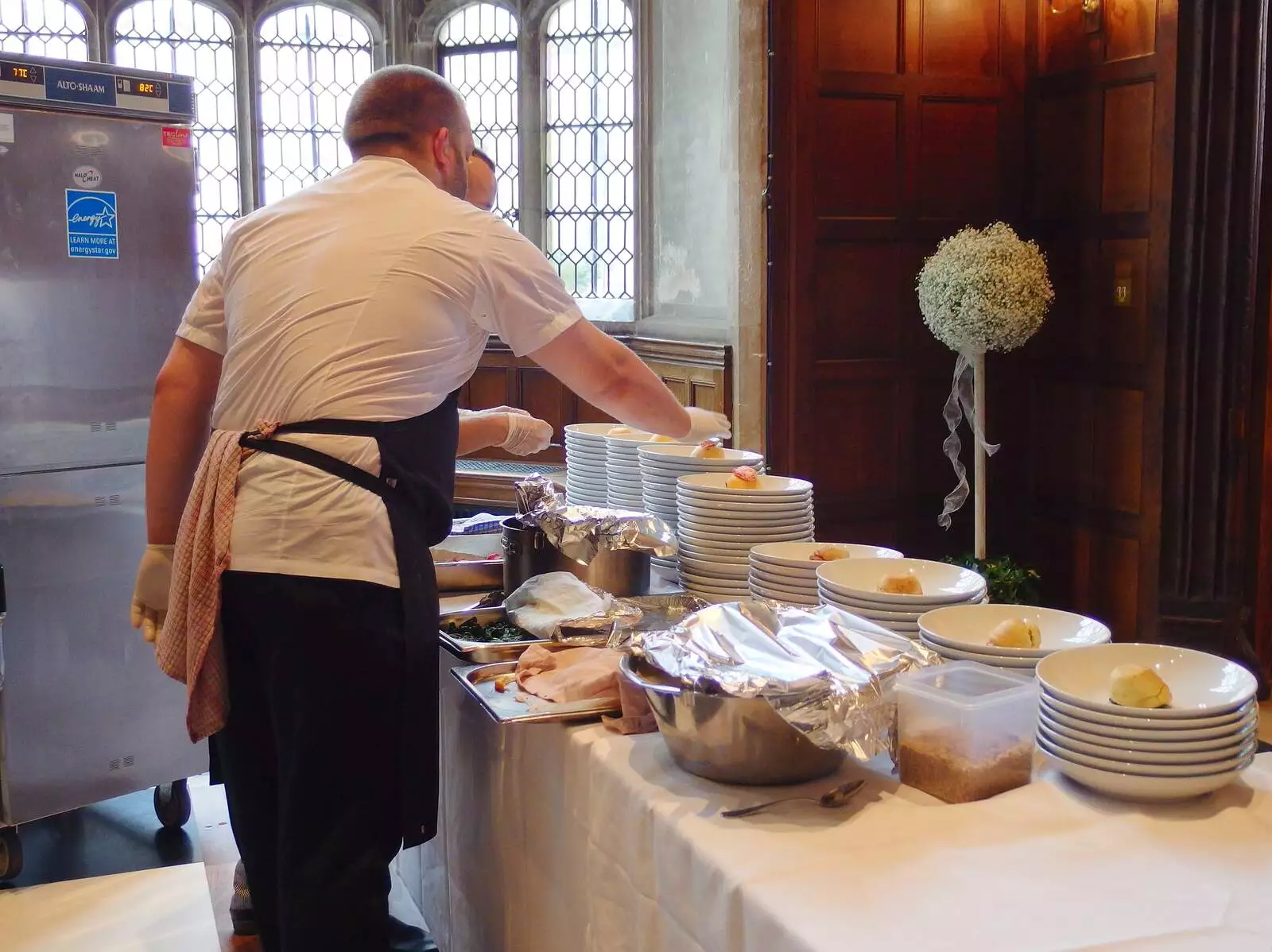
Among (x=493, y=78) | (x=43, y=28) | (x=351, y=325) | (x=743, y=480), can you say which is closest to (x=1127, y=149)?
(x=743, y=480)

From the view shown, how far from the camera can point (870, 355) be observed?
466 cm

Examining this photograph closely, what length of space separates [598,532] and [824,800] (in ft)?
3.10

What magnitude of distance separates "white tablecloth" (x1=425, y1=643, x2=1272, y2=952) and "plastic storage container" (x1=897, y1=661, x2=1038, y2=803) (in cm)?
3

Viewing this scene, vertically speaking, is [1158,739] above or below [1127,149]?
below

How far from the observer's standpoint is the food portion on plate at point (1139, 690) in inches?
50.2

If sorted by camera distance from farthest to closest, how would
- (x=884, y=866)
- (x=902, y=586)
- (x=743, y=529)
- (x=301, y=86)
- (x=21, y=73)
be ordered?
(x=301, y=86), (x=21, y=73), (x=743, y=529), (x=902, y=586), (x=884, y=866)

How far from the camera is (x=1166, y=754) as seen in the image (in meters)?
1.25

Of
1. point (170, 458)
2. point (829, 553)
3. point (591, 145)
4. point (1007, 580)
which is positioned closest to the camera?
point (170, 458)

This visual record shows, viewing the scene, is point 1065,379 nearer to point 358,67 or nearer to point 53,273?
point 53,273

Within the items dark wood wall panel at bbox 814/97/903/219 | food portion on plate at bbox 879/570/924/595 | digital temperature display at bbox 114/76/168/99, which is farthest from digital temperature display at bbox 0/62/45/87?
dark wood wall panel at bbox 814/97/903/219

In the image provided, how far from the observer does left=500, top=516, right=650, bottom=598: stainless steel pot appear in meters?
2.18

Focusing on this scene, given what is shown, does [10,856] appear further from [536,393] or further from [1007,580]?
[536,393]

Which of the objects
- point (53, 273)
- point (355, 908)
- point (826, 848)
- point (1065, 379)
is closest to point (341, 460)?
point (355, 908)

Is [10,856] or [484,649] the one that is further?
[10,856]
